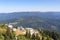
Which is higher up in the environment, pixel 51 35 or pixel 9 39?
pixel 9 39

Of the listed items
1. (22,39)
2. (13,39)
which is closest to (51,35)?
(22,39)

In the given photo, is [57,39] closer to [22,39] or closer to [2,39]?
[22,39]

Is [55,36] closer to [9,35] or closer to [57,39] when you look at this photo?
[57,39]

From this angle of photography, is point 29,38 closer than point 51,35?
Yes

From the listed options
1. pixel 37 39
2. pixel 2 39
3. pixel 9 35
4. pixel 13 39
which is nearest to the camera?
pixel 2 39

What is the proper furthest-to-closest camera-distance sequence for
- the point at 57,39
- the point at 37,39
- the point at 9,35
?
the point at 57,39 < the point at 37,39 < the point at 9,35

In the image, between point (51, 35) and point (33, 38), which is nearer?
point (33, 38)

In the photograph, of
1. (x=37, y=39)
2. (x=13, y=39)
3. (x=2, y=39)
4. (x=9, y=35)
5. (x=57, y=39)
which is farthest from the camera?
(x=57, y=39)

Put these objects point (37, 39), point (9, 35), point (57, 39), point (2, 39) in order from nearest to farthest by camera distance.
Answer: point (2, 39) → point (9, 35) → point (37, 39) → point (57, 39)

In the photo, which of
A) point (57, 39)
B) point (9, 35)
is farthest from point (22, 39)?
point (57, 39)
